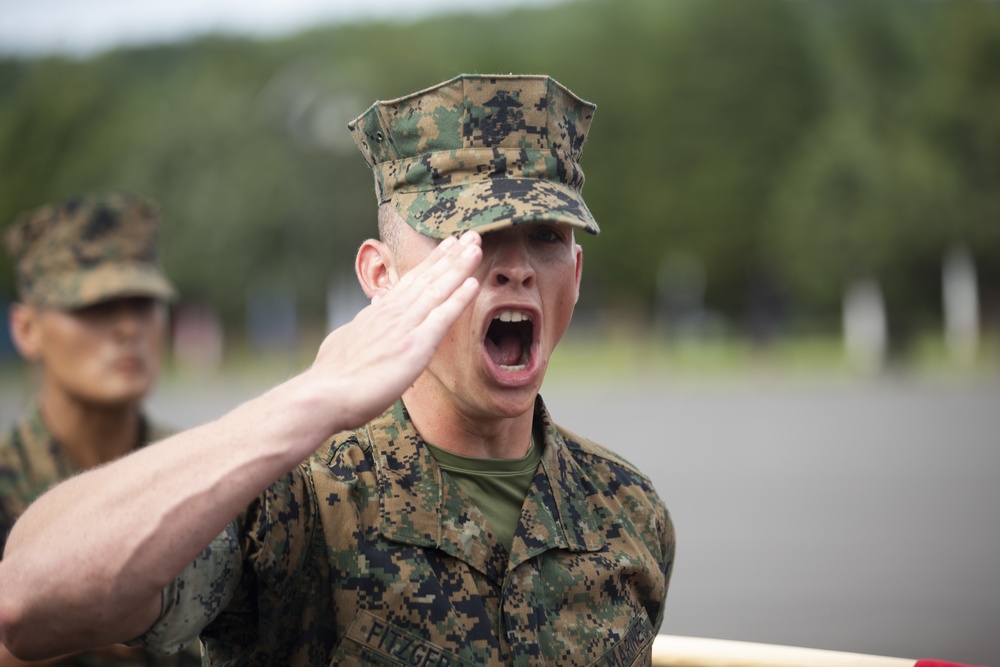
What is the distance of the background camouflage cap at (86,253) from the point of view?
17.4 feet

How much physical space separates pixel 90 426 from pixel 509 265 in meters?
3.22

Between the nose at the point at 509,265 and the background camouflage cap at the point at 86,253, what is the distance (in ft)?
10.7

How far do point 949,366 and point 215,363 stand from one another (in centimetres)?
2194

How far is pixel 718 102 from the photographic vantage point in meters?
49.8

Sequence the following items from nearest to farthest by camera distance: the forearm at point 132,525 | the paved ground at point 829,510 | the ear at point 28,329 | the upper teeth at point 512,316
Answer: the forearm at point 132,525 → the upper teeth at point 512,316 → the ear at point 28,329 → the paved ground at point 829,510

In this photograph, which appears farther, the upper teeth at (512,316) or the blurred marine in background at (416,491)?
the upper teeth at (512,316)

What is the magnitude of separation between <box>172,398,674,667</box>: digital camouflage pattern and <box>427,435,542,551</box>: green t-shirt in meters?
0.03

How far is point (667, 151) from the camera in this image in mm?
49812

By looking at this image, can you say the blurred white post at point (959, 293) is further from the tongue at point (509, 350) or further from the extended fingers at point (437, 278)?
the extended fingers at point (437, 278)

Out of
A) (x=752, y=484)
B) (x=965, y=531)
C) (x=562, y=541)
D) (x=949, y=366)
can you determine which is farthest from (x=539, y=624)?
(x=949, y=366)

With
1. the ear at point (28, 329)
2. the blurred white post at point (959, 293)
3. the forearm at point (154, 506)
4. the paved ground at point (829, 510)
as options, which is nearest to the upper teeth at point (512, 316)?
the forearm at point (154, 506)

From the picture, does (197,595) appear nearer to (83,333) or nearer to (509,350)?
(509,350)

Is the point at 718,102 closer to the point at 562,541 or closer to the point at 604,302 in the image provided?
the point at 604,302

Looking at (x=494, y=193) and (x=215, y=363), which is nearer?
(x=494, y=193)
